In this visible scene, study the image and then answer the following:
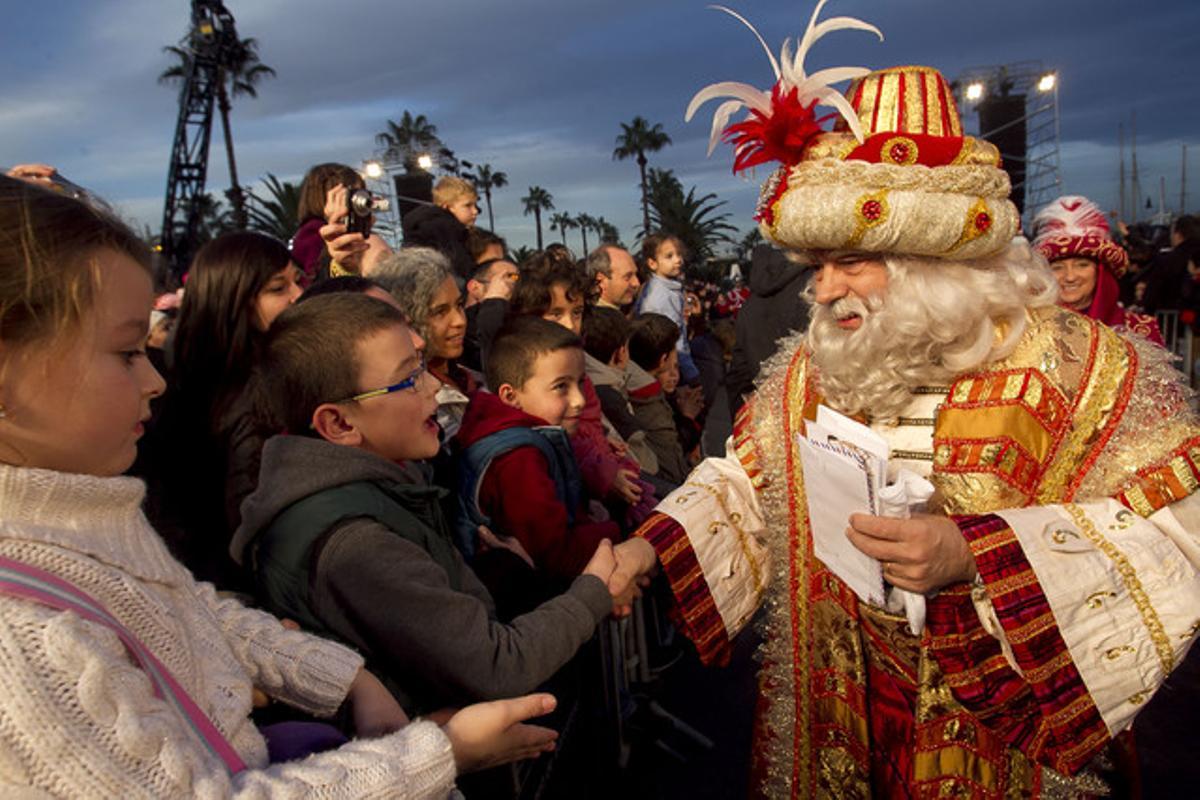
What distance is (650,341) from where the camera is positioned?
17.7 feet

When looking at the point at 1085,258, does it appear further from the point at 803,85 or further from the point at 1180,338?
the point at 1180,338

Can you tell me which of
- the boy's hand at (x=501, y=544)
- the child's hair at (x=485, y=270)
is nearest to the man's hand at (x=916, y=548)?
the boy's hand at (x=501, y=544)

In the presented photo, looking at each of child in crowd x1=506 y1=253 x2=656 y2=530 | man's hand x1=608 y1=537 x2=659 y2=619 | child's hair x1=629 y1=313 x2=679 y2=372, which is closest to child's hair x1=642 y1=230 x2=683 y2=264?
child's hair x1=629 y1=313 x2=679 y2=372

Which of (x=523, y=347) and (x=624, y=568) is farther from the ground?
(x=523, y=347)

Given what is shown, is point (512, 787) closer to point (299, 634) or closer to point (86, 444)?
point (299, 634)

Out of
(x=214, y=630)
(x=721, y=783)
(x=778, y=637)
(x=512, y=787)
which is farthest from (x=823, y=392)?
(x=721, y=783)

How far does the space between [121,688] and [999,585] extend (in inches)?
67.2

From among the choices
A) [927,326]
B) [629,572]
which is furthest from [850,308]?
[629,572]

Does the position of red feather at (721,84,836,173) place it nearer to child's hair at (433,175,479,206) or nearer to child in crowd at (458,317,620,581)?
child in crowd at (458,317,620,581)

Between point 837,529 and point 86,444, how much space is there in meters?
1.54

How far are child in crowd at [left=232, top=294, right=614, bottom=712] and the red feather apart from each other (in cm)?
107

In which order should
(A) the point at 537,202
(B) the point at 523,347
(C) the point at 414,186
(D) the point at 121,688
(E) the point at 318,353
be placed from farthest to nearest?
(A) the point at 537,202, (C) the point at 414,186, (B) the point at 523,347, (E) the point at 318,353, (D) the point at 121,688

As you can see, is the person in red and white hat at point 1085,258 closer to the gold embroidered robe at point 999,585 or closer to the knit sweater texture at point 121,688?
the gold embroidered robe at point 999,585

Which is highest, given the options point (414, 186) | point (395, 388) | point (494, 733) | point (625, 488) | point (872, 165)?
point (414, 186)
